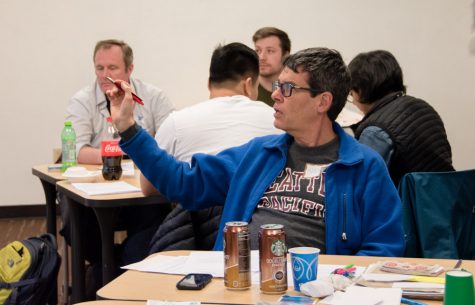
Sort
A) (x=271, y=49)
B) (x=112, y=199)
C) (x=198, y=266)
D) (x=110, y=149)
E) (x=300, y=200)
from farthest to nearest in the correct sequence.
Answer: (x=271, y=49), (x=110, y=149), (x=112, y=199), (x=300, y=200), (x=198, y=266)

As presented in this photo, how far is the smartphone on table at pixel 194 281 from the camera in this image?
5.36ft

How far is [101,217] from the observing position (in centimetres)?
292

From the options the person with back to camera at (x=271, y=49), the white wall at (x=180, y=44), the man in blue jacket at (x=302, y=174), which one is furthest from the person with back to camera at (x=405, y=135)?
the white wall at (x=180, y=44)

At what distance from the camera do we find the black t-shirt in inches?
85.5

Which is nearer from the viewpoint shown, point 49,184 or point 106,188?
point 106,188

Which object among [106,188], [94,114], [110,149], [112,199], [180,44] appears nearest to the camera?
[112,199]

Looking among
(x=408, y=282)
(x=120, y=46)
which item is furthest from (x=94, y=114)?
(x=408, y=282)

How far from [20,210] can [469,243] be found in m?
4.54

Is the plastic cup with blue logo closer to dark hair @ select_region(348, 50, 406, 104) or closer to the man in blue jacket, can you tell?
the man in blue jacket

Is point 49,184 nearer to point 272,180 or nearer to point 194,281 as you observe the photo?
point 272,180

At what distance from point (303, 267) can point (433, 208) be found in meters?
1.05

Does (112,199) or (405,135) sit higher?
(405,135)

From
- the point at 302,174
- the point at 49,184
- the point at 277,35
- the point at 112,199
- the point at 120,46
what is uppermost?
the point at 277,35

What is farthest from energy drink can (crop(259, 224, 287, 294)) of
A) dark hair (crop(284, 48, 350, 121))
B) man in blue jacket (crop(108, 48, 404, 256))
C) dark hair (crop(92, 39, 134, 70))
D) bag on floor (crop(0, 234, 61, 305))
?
dark hair (crop(92, 39, 134, 70))
